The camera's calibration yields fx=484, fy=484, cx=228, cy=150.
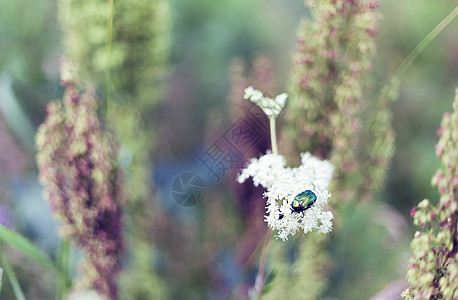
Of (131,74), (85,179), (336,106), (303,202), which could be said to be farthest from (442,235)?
(131,74)

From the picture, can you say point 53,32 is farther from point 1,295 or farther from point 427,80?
point 427,80

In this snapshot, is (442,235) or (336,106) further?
(336,106)

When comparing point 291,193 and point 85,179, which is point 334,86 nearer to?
point 291,193

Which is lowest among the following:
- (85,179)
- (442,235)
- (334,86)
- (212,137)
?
(442,235)

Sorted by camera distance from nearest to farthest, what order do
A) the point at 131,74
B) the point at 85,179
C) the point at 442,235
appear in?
the point at 442,235 < the point at 85,179 < the point at 131,74

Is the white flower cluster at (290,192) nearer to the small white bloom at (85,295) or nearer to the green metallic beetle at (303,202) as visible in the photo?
the green metallic beetle at (303,202)

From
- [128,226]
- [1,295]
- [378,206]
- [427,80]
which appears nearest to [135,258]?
[128,226]
